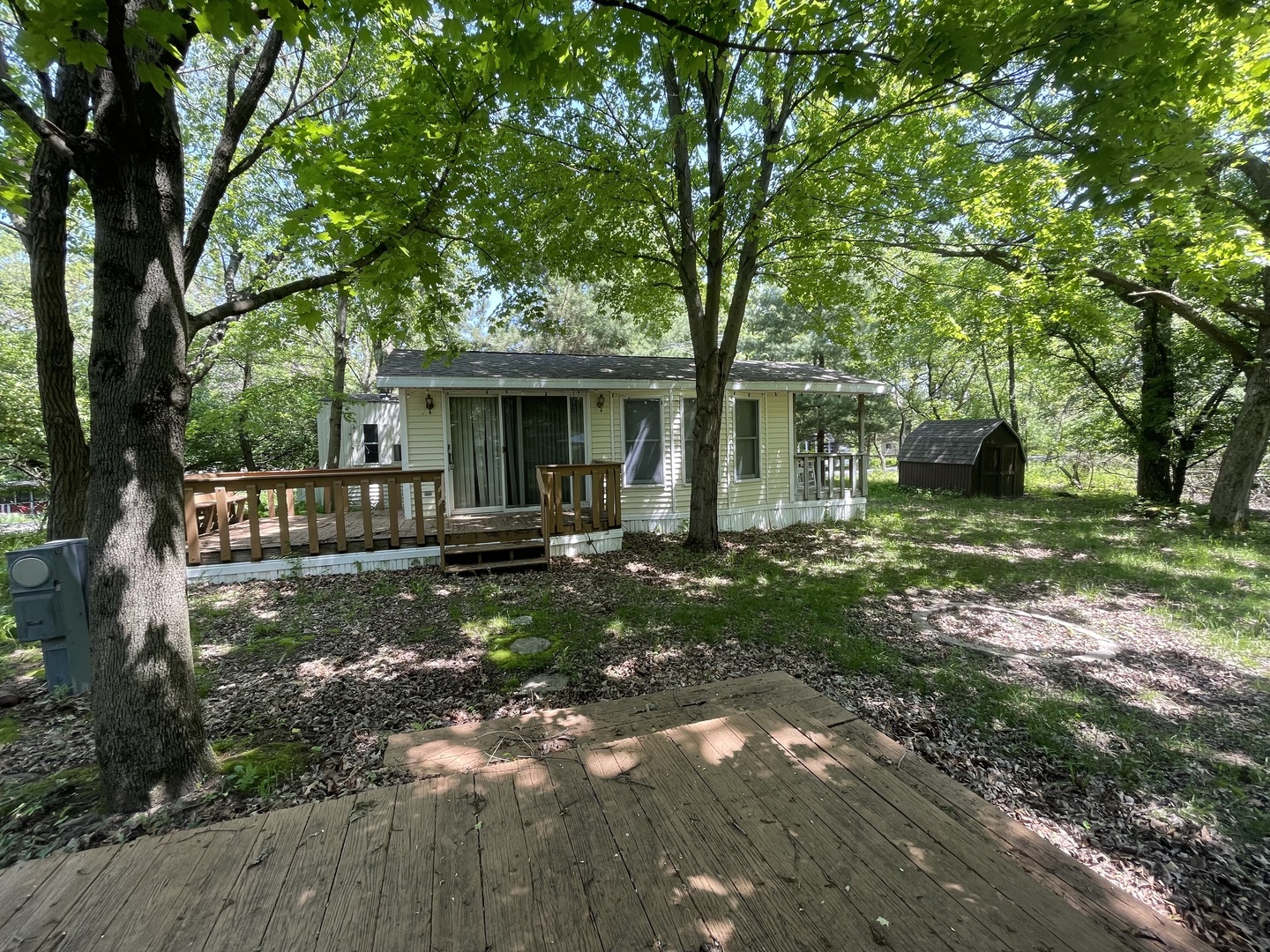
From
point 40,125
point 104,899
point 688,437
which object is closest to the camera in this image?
point 104,899

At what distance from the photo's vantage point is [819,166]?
22.6 feet

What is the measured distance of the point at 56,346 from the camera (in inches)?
180

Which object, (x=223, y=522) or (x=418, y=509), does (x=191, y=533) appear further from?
(x=418, y=509)

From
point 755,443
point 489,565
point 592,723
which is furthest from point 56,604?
point 755,443

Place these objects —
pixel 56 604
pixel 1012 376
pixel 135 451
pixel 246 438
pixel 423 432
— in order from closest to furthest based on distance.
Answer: pixel 135 451 < pixel 56 604 < pixel 423 432 < pixel 246 438 < pixel 1012 376

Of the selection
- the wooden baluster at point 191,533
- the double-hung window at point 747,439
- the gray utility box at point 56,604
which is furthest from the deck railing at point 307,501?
the double-hung window at point 747,439

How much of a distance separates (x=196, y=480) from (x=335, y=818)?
6.27 meters

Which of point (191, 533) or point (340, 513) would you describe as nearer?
point (191, 533)

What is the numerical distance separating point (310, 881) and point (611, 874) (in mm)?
885

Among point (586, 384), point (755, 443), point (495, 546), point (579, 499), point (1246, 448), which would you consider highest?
point (586, 384)

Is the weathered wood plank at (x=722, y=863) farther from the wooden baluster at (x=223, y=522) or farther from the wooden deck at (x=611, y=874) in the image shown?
the wooden baluster at (x=223, y=522)

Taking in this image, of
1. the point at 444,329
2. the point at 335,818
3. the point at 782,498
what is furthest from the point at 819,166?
the point at 335,818

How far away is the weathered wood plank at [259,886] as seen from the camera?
1.40 meters

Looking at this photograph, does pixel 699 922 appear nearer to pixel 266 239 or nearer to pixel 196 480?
pixel 196 480
